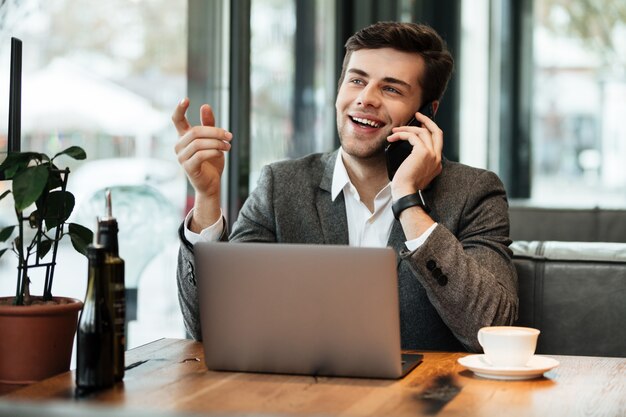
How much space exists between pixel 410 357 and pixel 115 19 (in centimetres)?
142

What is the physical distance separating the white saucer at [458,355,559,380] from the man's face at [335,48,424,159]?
2.78 feet

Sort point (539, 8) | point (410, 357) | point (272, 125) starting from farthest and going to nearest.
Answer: point (539, 8) < point (272, 125) < point (410, 357)

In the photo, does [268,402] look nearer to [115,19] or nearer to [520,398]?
[520,398]

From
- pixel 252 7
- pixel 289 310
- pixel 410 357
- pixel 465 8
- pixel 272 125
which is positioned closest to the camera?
pixel 289 310

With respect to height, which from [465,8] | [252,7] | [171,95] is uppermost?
[465,8]

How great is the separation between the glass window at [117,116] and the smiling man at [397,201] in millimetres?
448

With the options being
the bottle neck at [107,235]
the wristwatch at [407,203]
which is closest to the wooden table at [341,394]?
the bottle neck at [107,235]

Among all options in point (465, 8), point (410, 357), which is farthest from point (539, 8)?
point (410, 357)

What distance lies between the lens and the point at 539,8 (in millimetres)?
8055

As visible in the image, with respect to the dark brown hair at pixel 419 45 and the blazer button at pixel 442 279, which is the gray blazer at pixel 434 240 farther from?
the dark brown hair at pixel 419 45

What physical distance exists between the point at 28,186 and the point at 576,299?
138cm

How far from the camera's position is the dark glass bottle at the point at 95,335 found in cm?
161

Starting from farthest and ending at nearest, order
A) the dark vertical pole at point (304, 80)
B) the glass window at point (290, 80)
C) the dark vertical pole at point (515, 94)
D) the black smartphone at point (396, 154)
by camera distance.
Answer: the dark vertical pole at point (515, 94) → the dark vertical pole at point (304, 80) → the glass window at point (290, 80) → the black smartphone at point (396, 154)

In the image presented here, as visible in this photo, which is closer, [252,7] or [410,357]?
[410,357]
